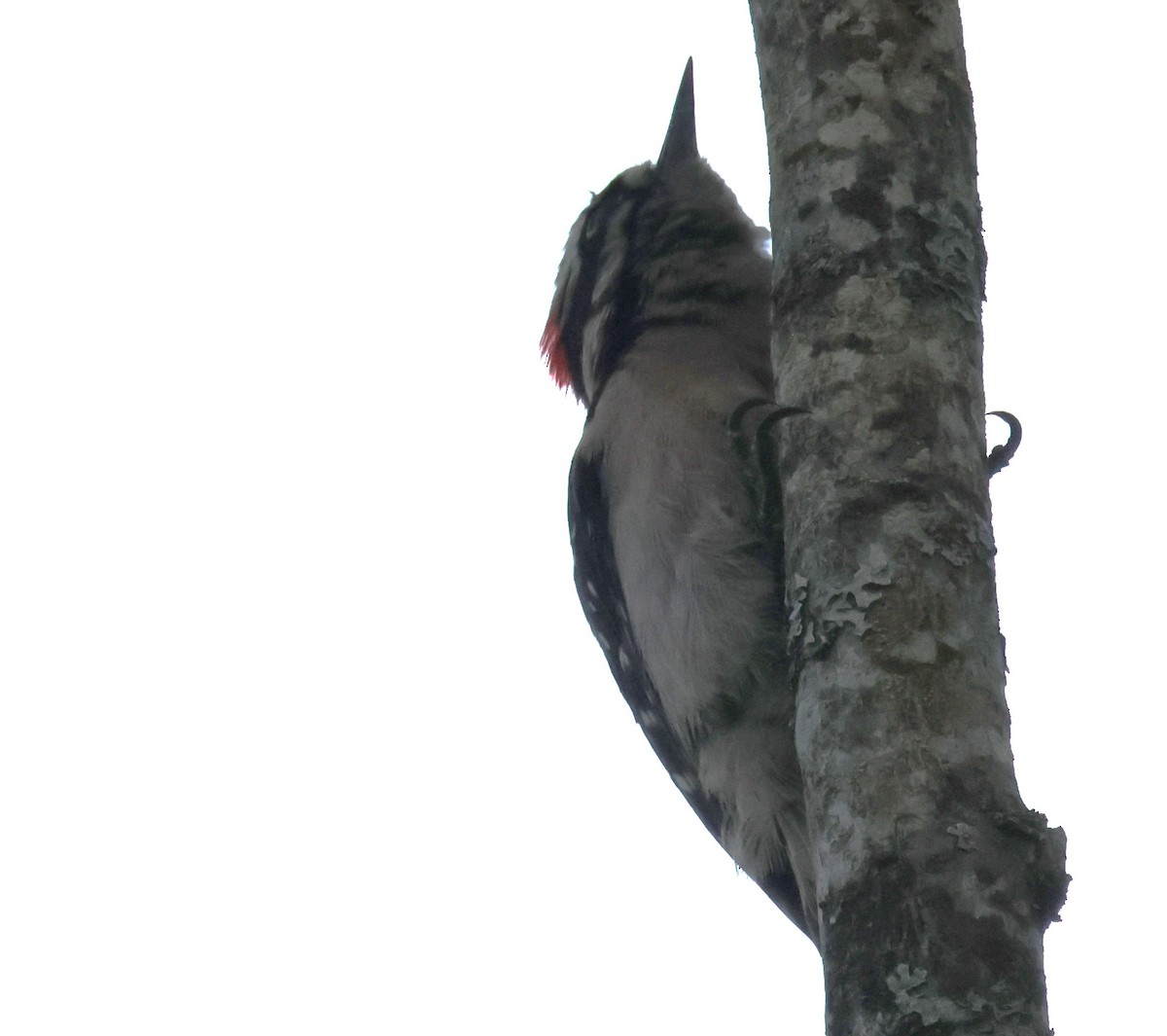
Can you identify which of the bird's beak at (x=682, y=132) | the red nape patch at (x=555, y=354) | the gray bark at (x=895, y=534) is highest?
the bird's beak at (x=682, y=132)

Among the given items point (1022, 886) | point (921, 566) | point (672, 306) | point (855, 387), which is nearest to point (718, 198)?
point (672, 306)

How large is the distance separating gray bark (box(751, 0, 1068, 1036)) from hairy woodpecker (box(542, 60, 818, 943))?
711 mm

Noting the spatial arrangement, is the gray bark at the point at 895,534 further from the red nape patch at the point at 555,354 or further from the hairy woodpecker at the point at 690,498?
the red nape patch at the point at 555,354

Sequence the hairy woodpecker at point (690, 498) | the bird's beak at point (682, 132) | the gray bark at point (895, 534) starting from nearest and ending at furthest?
the gray bark at point (895, 534)
the hairy woodpecker at point (690, 498)
the bird's beak at point (682, 132)

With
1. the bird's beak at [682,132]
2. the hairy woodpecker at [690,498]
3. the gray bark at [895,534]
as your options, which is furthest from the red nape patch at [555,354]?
the gray bark at [895,534]

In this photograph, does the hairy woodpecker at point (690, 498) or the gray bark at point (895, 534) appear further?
the hairy woodpecker at point (690, 498)

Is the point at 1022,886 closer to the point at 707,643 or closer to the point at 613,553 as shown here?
the point at 707,643

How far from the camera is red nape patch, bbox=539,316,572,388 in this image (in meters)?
5.18

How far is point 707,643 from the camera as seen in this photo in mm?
4141

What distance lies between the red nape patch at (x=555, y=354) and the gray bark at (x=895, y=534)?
1929 mm

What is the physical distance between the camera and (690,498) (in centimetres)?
412

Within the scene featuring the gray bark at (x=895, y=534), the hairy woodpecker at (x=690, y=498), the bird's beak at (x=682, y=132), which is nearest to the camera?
the gray bark at (x=895, y=534)

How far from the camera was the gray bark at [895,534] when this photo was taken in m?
2.26

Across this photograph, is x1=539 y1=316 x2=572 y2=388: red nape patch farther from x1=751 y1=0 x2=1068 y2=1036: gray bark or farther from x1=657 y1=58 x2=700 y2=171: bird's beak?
x1=751 y1=0 x2=1068 y2=1036: gray bark
